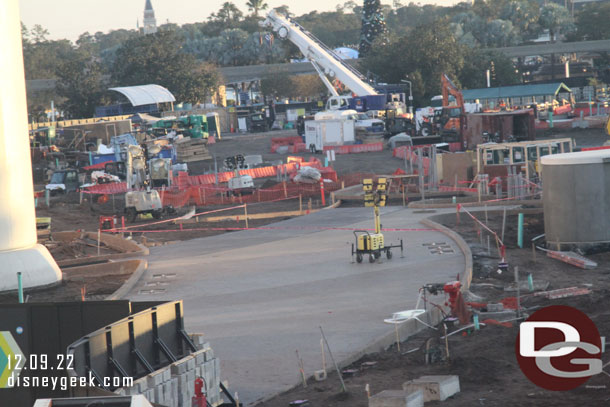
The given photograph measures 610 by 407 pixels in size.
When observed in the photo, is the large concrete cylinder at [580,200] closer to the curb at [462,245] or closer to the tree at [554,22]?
the curb at [462,245]

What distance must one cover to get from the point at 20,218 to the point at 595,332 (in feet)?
51.3

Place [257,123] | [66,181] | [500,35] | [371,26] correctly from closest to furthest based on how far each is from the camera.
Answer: [66,181], [257,123], [371,26], [500,35]

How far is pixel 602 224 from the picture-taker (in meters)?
29.0

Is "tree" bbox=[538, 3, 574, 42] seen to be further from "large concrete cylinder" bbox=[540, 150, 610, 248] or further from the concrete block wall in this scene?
the concrete block wall

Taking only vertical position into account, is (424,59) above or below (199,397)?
above

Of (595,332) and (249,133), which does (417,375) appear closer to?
(595,332)

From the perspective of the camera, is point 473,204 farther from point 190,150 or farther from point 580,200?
point 190,150

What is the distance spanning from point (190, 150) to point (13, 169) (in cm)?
4368

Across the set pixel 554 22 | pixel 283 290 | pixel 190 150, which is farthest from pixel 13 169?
pixel 554 22

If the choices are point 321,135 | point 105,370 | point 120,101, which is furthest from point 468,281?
point 120,101

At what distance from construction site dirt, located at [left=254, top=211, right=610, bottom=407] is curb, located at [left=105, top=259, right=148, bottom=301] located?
321 inches

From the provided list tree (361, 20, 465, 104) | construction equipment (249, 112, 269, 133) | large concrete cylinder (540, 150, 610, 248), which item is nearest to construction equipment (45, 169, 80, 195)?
large concrete cylinder (540, 150, 610, 248)

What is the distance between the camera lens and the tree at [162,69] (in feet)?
377

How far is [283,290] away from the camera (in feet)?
83.1
